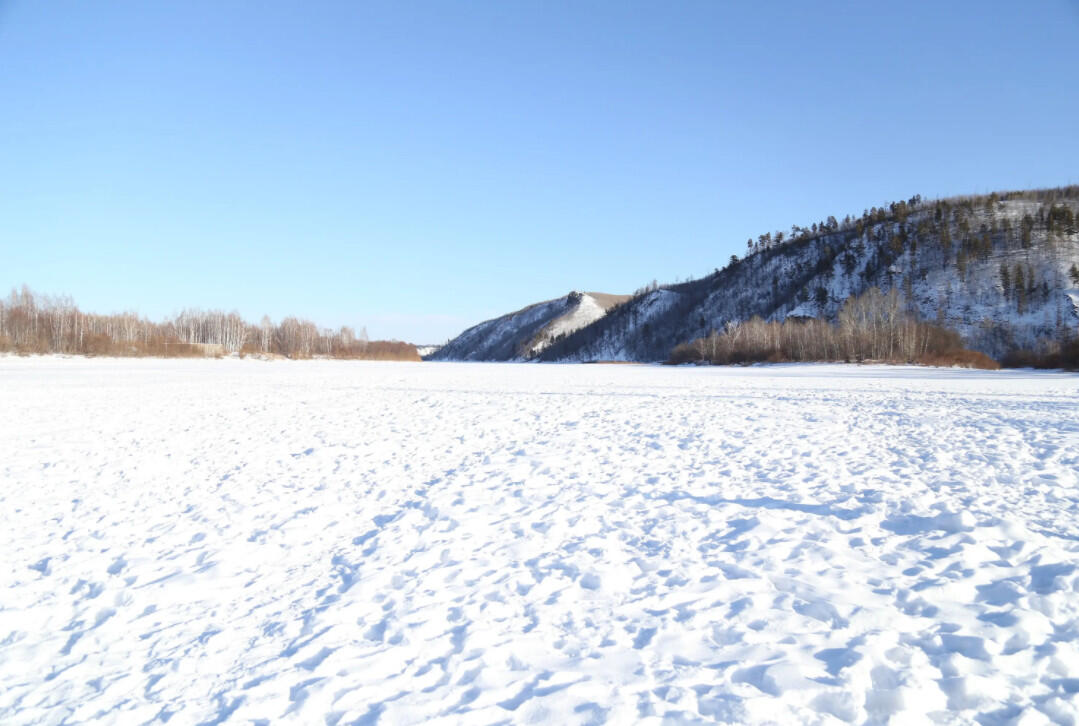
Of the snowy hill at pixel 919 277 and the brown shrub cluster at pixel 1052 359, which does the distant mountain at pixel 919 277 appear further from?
the brown shrub cluster at pixel 1052 359

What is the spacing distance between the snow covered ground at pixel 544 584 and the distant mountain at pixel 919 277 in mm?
92039

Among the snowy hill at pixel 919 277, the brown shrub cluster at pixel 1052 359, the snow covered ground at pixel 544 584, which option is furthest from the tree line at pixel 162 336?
the brown shrub cluster at pixel 1052 359

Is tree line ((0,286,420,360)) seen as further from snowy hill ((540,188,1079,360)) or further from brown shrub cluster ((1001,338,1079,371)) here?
brown shrub cluster ((1001,338,1079,371))

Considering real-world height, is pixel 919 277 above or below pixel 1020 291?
above

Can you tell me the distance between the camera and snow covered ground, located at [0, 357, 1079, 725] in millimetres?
3359

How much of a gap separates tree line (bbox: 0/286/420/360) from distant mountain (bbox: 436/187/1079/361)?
7001 cm

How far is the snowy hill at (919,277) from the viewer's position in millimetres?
89375

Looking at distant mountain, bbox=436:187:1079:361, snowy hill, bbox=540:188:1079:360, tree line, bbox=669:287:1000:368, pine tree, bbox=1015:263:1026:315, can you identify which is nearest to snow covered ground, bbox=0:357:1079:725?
tree line, bbox=669:287:1000:368

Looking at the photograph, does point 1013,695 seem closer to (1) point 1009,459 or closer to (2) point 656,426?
(1) point 1009,459

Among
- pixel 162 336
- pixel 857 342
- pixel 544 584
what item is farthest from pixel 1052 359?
pixel 162 336

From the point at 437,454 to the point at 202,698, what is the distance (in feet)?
23.2

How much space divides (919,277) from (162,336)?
150m

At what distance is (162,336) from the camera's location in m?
109

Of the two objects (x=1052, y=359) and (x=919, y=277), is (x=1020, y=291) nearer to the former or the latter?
(x=919, y=277)
